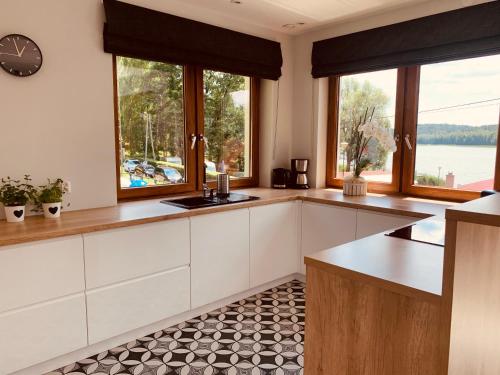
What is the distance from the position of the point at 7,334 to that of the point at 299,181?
104 inches

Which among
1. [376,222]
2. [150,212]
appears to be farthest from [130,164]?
[376,222]

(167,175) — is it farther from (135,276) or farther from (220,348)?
(220,348)

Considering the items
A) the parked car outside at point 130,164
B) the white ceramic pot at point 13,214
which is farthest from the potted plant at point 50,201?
the parked car outside at point 130,164

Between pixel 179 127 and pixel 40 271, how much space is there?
5.47ft

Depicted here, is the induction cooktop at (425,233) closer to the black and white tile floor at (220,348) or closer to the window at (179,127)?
the black and white tile floor at (220,348)

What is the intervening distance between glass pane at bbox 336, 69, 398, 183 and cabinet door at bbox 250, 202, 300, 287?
0.80 m

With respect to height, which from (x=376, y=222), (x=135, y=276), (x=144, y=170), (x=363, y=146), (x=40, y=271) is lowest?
(x=135, y=276)

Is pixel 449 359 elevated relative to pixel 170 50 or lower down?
lower down

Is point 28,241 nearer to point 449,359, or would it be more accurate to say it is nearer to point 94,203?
point 94,203

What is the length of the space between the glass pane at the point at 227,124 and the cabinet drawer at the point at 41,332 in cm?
173

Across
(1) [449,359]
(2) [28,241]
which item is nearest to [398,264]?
(1) [449,359]

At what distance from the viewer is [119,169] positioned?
2.90 metres

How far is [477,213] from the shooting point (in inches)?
35.4

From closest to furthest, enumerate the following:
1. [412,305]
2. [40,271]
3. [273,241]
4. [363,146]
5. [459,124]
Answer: [412,305]
[40,271]
[459,124]
[273,241]
[363,146]
